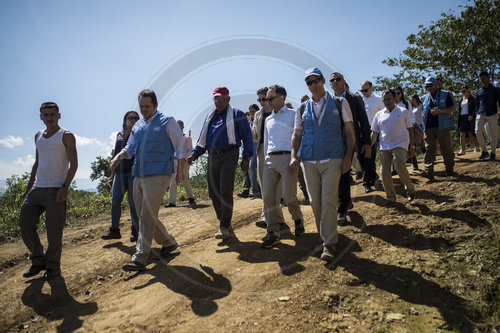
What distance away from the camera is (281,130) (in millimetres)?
4656

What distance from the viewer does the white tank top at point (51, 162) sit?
4.20 metres

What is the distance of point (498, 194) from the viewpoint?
5055mm

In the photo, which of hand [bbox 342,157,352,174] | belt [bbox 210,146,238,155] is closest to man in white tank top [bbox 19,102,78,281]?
belt [bbox 210,146,238,155]

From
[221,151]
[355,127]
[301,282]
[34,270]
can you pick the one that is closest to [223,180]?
[221,151]

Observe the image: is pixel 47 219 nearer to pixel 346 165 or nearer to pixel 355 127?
pixel 346 165

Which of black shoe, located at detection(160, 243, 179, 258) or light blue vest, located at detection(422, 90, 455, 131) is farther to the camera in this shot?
light blue vest, located at detection(422, 90, 455, 131)

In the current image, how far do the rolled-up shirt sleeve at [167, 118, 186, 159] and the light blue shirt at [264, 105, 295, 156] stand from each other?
1295 millimetres

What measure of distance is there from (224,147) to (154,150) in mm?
1117

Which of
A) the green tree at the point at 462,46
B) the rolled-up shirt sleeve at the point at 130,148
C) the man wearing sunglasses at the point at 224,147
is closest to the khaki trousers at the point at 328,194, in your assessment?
the man wearing sunglasses at the point at 224,147

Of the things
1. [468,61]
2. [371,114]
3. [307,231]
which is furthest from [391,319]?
[468,61]

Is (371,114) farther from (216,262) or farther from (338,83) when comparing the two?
(216,262)

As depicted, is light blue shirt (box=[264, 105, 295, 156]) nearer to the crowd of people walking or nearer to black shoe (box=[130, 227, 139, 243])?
the crowd of people walking

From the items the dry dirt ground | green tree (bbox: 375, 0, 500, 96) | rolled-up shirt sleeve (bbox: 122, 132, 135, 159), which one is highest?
green tree (bbox: 375, 0, 500, 96)

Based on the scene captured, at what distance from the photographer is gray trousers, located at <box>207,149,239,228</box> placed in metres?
4.86
